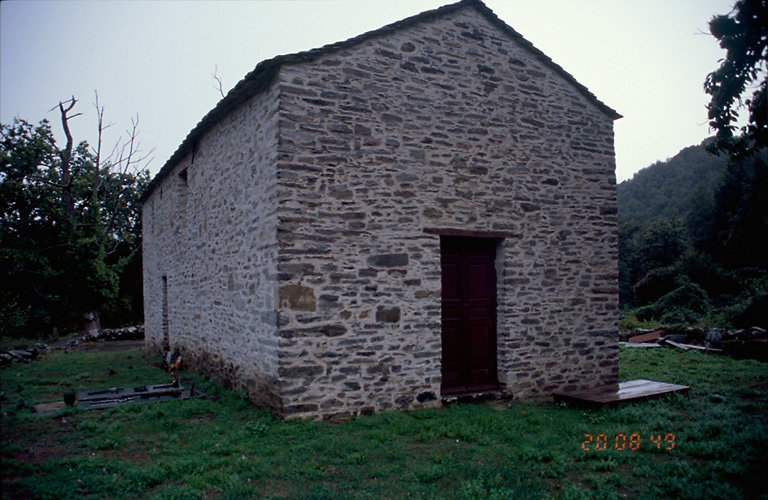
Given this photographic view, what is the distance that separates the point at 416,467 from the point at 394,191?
3.92m

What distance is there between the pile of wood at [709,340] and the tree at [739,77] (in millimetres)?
5709

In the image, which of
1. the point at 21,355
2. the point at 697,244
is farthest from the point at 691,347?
the point at 697,244

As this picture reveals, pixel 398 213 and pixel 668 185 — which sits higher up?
pixel 668 185

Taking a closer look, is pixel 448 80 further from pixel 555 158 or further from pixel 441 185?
pixel 555 158

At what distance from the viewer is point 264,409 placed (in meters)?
6.71

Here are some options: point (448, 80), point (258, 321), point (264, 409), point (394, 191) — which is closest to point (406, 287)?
point (394, 191)

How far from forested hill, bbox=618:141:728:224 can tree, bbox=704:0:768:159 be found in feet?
90.0

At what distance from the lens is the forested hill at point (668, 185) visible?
33.9m

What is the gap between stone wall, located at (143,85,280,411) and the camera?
6715mm

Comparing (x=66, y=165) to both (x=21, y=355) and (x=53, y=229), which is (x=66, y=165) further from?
(x=21, y=355)

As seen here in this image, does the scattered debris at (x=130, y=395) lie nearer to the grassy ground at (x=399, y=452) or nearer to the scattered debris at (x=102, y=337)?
the grassy ground at (x=399, y=452)

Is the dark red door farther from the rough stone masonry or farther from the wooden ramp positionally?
the wooden ramp

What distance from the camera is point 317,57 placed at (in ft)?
22.1
